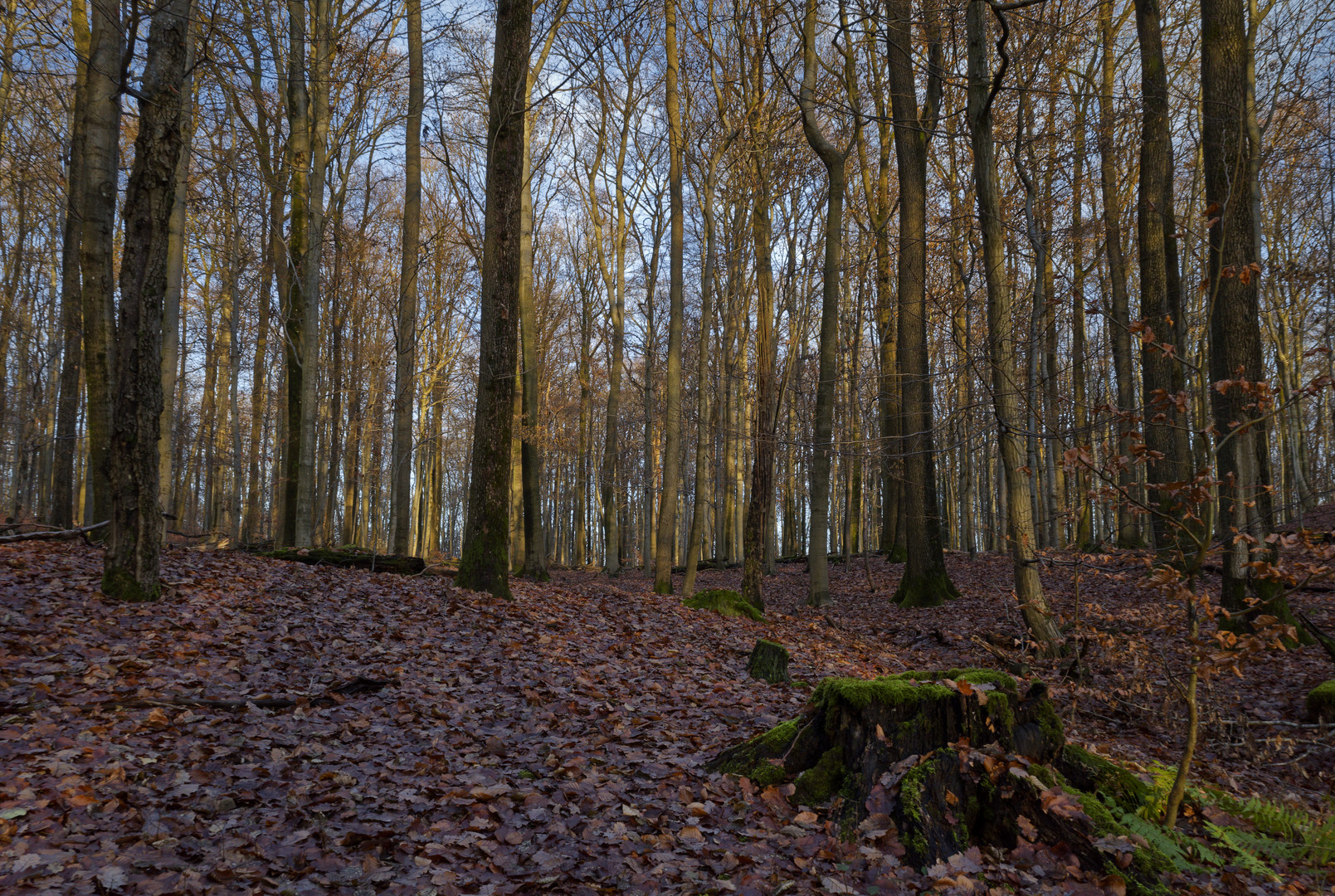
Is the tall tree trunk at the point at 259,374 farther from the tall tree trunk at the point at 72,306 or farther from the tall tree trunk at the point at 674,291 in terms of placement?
the tall tree trunk at the point at 674,291

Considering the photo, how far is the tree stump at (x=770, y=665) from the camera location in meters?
6.83

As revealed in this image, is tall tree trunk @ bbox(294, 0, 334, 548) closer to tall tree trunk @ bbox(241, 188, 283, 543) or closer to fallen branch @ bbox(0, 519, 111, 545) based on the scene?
fallen branch @ bbox(0, 519, 111, 545)

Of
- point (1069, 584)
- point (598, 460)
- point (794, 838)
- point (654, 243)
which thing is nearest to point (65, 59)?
point (654, 243)

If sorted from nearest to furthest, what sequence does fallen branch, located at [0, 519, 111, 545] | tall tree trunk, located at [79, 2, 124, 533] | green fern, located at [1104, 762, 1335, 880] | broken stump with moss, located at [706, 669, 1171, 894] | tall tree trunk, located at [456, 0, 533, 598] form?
broken stump with moss, located at [706, 669, 1171, 894]
green fern, located at [1104, 762, 1335, 880]
fallen branch, located at [0, 519, 111, 545]
tall tree trunk, located at [79, 2, 124, 533]
tall tree trunk, located at [456, 0, 533, 598]

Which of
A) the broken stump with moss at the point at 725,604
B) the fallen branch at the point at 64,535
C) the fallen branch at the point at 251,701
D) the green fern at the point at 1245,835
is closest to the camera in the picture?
the green fern at the point at 1245,835

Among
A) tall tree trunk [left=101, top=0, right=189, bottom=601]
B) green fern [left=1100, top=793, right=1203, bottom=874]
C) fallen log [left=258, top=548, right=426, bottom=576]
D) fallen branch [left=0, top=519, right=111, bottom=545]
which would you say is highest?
tall tree trunk [left=101, top=0, right=189, bottom=601]

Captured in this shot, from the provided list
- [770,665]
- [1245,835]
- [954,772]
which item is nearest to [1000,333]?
[770,665]

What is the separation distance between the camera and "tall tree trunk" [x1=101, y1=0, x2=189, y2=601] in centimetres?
612

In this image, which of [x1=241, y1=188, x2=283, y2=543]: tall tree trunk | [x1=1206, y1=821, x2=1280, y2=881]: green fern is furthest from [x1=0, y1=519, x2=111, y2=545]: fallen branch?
[x1=1206, y1=821, x2=1280, y2=881]: green fern

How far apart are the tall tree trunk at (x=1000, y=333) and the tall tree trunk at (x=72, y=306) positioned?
1057cm

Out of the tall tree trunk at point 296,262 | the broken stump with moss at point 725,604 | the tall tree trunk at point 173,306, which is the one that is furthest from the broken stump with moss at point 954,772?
the tall tree trunk at point 296,262

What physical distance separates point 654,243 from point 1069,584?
14.9m

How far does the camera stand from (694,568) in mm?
12758

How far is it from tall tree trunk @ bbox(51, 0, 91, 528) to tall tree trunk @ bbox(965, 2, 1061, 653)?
10566 millimetres
